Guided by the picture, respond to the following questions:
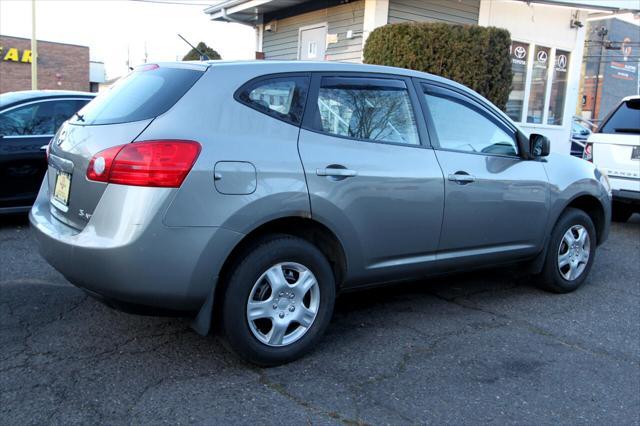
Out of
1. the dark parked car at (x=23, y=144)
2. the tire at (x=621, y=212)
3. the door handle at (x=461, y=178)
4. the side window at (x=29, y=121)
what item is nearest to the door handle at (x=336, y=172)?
the door handle at (x=461, y=178)

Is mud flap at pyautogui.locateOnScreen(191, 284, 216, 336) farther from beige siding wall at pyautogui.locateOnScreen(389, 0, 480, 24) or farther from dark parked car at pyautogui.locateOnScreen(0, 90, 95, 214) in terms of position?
beige siding wall at pyautogui.locateOnScreen(389, 0, 480, 24)

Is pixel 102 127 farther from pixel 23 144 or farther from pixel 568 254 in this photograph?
pixel 568 254

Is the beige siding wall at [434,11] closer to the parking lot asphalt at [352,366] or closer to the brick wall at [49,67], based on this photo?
the parking lot asphalt at [352,366]

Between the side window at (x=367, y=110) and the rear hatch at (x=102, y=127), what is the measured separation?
0.78m

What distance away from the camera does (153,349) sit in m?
3.49

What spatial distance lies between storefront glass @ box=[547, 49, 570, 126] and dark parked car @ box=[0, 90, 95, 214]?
37.6 feet

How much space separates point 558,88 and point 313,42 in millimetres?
6099

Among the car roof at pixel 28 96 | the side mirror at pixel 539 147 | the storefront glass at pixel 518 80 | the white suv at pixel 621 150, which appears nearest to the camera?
the side mirror at pixel 539 147

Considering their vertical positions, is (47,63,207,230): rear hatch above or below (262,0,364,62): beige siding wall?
below

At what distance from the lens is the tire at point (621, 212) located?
8555 millimetres

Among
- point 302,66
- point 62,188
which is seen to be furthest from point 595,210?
point 62,188

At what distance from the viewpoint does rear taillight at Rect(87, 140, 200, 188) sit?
9.32 feet

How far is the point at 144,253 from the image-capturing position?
282 centimetres

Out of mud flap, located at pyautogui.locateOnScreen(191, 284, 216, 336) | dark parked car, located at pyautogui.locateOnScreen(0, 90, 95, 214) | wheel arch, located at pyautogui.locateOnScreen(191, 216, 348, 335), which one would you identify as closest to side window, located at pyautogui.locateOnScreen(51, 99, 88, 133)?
dark parked car, located at pyautogui.locateOnScreen(0, 90, 95, 214)
